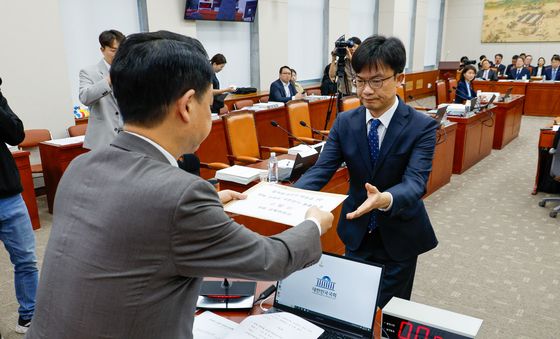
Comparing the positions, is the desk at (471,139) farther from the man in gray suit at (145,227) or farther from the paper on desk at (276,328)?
the man in gray suit at (145,227)

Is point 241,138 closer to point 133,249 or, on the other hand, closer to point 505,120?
point 133,249

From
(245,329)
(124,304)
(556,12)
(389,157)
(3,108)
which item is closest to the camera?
(124,304)

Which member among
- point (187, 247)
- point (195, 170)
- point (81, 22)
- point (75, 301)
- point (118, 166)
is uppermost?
point (81, 22)

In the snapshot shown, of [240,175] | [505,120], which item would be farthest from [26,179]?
[505,120]

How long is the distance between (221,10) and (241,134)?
12.6 feet

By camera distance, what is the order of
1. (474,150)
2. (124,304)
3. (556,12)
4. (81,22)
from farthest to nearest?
(556,12), (474,150), (81,22), (124,304)

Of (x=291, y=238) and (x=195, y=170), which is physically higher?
(x=291, y=238)

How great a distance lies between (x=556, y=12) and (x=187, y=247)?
48.8 feet

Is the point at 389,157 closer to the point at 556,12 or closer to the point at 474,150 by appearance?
the point at 474,150

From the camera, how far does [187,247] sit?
2.58ft

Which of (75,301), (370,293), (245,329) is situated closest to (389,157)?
(370,293)

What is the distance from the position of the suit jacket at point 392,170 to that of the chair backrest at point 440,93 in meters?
5.77

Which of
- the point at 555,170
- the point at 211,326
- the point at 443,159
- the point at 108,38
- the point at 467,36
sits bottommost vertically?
the point at 443,159

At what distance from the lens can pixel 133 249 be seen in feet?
2.53
